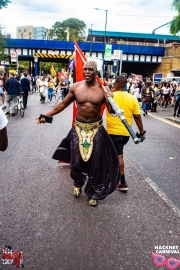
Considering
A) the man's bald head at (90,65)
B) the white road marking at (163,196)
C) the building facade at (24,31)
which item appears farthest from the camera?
the building facade at (24,31)

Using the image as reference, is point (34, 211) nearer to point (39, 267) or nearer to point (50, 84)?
point (39, 267)

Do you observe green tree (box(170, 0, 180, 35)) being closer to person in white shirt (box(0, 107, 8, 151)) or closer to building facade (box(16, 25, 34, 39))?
person in white shirt (box(0, 107, 8, 151))

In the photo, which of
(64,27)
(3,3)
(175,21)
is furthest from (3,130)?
(64,27)

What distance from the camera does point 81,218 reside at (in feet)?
11.3

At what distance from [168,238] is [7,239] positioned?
5.78 ft

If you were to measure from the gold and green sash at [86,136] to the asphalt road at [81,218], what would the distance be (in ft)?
2.39

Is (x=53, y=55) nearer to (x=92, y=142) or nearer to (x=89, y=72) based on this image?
(x=89, y=72)

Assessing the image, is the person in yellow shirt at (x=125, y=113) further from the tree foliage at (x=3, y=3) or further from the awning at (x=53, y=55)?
the awning at (x=53, y=55)

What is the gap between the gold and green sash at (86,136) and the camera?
3693mm

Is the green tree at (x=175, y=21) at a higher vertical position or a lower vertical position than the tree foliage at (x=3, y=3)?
lower

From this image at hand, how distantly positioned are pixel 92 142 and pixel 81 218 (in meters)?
0.99

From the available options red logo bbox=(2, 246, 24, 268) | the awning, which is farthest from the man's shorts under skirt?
the awning

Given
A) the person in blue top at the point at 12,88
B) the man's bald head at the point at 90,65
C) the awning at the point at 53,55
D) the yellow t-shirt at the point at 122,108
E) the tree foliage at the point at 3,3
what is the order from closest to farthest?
the man's bald head at the point at 90,65, the yellow t-shirt at the point at 122,108, the person in blue top at the point at 12,88, the tree foliage at the point at 3,3, the awning at the point at 53,55

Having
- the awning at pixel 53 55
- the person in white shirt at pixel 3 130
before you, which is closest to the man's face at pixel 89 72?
the person in white shirt at pixel 3 130
